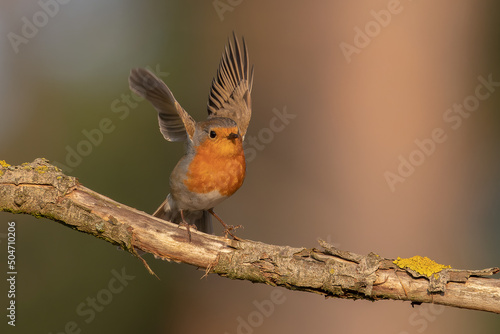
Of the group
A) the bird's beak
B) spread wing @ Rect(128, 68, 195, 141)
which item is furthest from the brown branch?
spread wing @ Rect(128, 68, 195, 141)

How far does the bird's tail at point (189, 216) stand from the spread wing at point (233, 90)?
32.7 inches

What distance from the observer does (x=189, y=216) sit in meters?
4.74

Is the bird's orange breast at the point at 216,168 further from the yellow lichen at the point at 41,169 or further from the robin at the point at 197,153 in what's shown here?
the yellow lichen at the point at 41,169

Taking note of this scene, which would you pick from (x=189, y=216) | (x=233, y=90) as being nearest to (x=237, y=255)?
(x=189, y=216)

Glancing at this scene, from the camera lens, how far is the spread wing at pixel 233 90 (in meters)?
4.73

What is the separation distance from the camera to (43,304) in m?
7.90

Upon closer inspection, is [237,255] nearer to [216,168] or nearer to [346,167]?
[216,168]

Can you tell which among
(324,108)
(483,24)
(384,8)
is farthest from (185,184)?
(483,24)

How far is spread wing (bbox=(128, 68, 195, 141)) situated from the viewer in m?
4.02

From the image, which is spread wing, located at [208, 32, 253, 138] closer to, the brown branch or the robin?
the robin

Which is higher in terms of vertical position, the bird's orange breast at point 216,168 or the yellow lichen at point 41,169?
the bird's orange breast at point 216,168

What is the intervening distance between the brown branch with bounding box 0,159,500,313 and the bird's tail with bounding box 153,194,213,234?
107cm

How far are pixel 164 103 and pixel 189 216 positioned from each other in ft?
3.63

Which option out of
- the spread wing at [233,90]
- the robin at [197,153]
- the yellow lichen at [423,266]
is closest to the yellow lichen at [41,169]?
the robin at [197,153]
